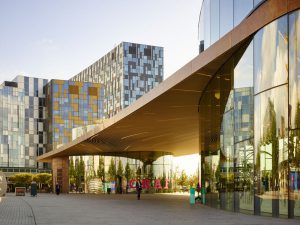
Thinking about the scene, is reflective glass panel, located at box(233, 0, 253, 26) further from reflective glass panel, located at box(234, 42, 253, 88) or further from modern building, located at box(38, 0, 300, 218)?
reflective glass panel, located at box(234, 42, 253, 88)

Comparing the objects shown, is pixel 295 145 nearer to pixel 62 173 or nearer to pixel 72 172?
pixel 72 172

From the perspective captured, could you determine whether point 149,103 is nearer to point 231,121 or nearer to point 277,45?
point 231,121

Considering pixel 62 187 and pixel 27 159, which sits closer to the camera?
pixel 62 187

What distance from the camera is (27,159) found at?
127 m

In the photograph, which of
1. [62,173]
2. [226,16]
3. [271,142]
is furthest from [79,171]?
[271,142]

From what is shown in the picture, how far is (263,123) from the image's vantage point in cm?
1792

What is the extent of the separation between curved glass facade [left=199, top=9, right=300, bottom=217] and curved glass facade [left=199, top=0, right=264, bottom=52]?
187 cm

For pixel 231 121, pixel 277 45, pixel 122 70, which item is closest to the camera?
pixel 277 45

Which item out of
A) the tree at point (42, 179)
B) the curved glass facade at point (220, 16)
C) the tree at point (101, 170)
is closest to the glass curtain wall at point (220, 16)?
the curved glass facade at point (220, 16)

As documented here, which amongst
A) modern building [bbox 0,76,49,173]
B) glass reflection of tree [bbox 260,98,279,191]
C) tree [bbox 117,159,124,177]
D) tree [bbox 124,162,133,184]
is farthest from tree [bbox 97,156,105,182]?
modern building [bbox 0,76,49,173]

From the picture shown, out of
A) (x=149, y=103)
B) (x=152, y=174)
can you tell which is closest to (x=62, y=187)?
(x=152, y=174)

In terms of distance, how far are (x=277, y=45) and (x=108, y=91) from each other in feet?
462

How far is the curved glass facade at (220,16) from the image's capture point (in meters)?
20.3

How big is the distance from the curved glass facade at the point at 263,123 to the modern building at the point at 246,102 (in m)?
0.03
